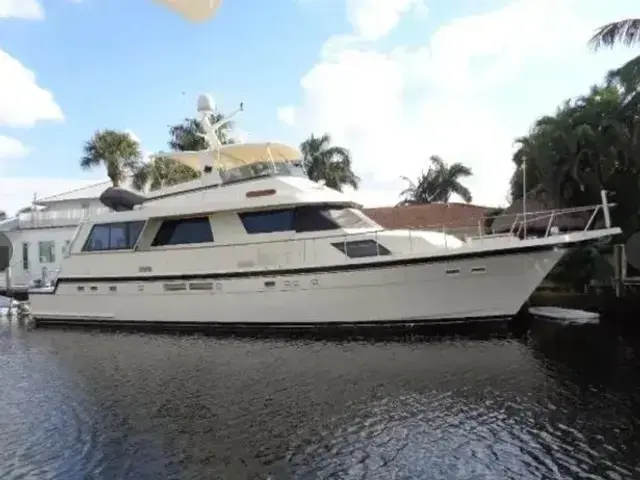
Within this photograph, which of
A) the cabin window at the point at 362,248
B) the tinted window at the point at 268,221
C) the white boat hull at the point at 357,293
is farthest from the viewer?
the tinted window at the point at 268,221

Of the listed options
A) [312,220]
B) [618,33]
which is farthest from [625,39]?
[312,220]

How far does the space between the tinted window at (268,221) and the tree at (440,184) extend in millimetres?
29175

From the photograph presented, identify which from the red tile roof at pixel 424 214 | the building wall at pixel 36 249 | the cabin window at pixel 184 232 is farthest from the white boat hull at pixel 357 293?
the building wall at pixel 36 249

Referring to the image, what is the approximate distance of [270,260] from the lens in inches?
671

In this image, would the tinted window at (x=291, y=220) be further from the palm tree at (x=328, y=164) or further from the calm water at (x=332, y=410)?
the palm tree at (x=328, y=164)

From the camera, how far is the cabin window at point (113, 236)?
19047mm

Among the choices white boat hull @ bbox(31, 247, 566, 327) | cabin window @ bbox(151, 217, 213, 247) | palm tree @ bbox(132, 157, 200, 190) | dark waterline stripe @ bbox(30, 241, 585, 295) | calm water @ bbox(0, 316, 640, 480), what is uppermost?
palm tree @ bbox(132, 157, 200, 190)

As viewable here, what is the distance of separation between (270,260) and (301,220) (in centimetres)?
135

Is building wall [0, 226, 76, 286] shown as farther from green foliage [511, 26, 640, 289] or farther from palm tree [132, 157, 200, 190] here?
green foliage [511, 26, 640, 289]

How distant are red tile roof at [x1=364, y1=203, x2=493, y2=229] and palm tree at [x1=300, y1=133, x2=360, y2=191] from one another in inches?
232

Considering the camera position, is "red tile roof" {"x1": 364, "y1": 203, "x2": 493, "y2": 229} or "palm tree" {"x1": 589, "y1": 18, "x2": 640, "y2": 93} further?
"red tile roof" {"x1": 364, "y1": 203, "x2": 493, "y2": 229}

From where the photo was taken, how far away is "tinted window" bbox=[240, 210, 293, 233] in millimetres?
17156

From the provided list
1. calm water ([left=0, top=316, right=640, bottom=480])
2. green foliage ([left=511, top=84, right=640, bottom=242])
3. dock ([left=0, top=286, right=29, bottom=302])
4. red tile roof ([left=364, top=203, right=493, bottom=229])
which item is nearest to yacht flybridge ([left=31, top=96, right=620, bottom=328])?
calm water ([left=0, top=316, right=640, bottom=480])

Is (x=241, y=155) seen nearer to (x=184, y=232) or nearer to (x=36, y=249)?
(x=184, y=232)
